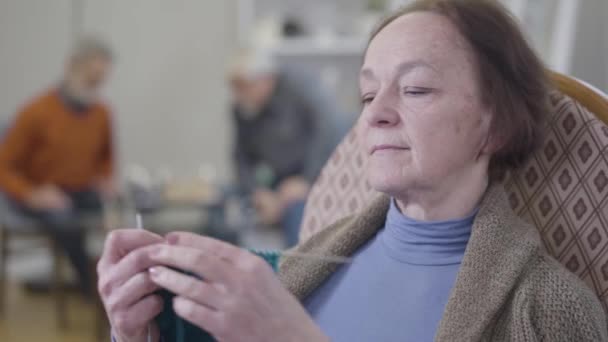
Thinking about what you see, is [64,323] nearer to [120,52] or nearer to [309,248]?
[120,52]

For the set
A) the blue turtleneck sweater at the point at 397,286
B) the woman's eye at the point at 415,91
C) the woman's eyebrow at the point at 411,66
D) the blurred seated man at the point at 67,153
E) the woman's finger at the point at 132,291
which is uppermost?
the woman's eyebrow at the point at 411,66

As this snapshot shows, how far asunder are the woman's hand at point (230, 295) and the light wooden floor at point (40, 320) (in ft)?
9.42

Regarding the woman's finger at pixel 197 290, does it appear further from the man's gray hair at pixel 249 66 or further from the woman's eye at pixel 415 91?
the man's gray hair at pixel 249 66

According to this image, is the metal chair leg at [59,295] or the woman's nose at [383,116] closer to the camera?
the woman's nose at [383,116]

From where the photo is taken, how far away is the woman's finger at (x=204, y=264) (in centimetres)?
66

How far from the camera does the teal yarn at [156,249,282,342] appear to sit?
791 mm

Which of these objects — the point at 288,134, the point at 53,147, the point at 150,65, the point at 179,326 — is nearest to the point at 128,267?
the point at 179,326

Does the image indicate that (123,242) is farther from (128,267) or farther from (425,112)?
(425,112)

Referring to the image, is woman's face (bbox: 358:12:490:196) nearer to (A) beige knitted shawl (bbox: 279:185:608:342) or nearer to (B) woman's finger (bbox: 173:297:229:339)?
(A) beige knitted shawl (bbox: 279:185:608:342)

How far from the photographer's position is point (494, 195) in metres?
0.90

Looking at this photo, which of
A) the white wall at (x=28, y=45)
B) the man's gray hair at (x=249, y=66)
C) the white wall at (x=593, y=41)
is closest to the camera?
the white wall at (x=593, y=41)

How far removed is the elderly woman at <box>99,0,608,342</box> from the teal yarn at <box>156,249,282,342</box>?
0.6 inches

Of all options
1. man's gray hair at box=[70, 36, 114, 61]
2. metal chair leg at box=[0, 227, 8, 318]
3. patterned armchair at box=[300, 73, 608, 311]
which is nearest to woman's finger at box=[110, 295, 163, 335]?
patterned armchair at box=[300, 73, 608, 311]

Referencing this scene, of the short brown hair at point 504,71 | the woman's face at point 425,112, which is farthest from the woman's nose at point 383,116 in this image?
the short brown hair at point 504,71
